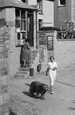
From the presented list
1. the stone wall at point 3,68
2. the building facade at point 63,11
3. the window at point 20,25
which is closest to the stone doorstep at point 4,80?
the stone wall at point 3,68

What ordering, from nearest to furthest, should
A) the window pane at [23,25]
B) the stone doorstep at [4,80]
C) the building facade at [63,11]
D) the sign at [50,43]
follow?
1. the stone doorstep at [4,80]
2. the window pane at [23,25]
3. the sign at [50,43]
4. the building facade at [63,11]

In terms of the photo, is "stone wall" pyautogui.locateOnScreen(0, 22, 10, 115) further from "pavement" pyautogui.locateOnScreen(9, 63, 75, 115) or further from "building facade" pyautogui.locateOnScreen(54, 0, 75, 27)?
"building facade" pyautogui.locateOnScreen(54, 0, 75, 27)

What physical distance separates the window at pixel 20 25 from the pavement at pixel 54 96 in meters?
2.50

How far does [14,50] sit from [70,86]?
381 centimetres

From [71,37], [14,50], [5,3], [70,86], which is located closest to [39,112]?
[70,86]

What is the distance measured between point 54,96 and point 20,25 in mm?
6528

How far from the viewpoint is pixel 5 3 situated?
60.6 feet

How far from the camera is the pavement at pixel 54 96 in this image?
12.6 m

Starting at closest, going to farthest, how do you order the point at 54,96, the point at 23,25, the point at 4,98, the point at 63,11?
the point at 4,98 → the point at 54,96 → the point at 23,25 → the point at 63,11

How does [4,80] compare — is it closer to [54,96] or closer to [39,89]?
[39,89]

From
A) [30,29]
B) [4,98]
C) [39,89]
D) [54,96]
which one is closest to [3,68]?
[4,98]

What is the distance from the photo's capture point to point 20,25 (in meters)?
19.6

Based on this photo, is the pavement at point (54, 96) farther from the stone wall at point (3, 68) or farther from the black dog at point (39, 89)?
the stone wall at point (3, 68)

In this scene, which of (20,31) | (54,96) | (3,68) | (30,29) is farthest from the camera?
(30,29)
